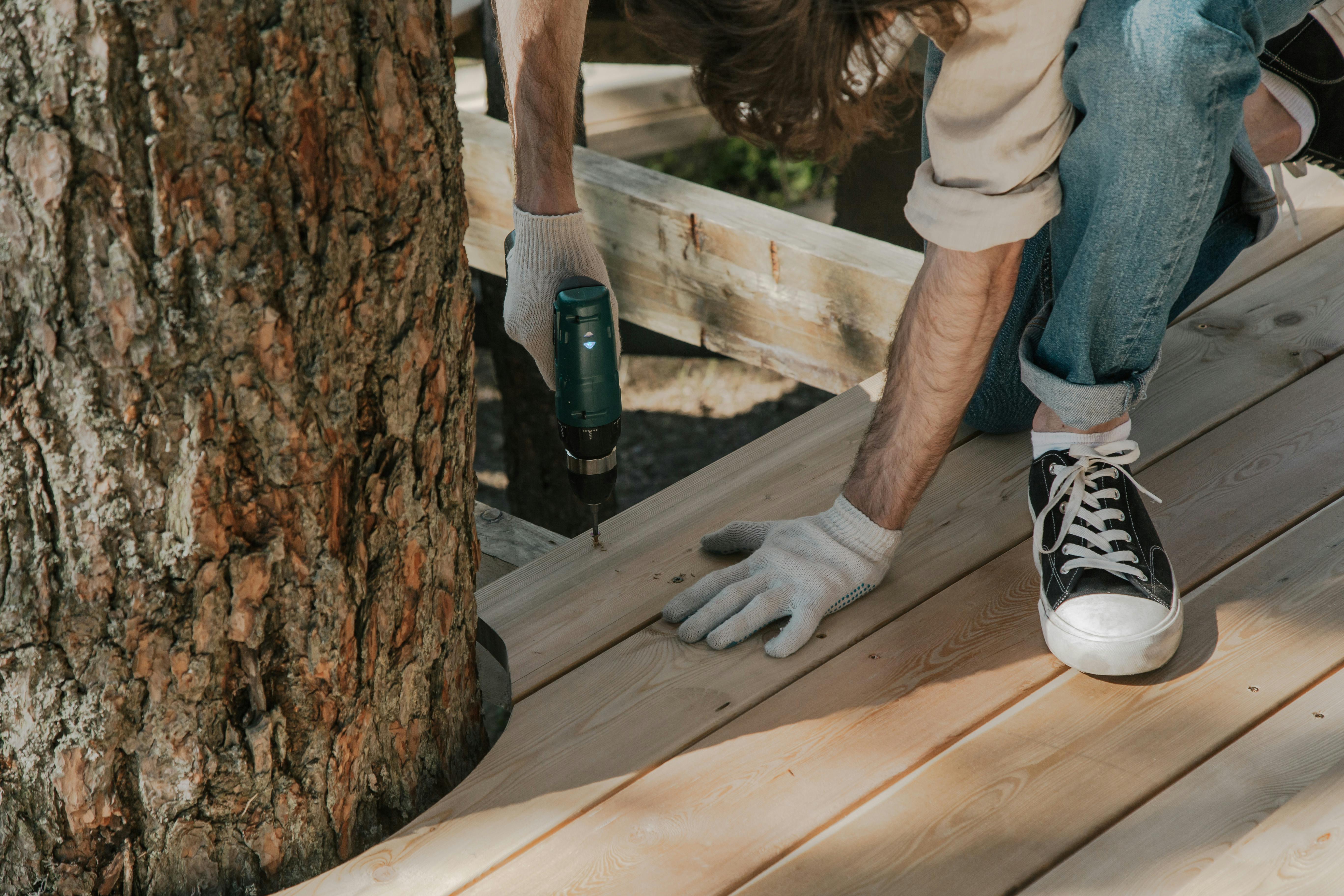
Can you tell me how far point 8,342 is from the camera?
0.92 m

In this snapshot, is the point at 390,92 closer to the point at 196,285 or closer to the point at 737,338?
the point at 196,285

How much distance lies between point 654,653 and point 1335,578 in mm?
842

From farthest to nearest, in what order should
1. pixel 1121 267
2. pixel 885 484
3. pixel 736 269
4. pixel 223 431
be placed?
pixel 736 269 → pixel 885 484 → pixel 1121 267 → pixel 223 431

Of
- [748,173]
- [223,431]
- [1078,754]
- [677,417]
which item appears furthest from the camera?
[748,173]

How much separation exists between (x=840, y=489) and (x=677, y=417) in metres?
3.26

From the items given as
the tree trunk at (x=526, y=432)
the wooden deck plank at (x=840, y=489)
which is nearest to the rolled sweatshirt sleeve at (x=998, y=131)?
the wooden deck plank at (x=840, y=489)

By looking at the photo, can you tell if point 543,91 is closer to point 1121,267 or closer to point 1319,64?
point 1121,267

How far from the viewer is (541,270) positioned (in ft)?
5.22

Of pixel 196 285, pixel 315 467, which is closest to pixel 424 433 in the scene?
pixel 315 467

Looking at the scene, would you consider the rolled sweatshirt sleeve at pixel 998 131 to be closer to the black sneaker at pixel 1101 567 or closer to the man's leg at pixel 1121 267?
the man's leg at pixel 1121 267

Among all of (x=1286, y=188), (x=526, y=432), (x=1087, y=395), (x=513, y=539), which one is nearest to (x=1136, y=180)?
(x=1087, y=395)

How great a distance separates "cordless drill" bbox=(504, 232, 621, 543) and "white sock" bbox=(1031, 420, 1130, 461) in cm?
57

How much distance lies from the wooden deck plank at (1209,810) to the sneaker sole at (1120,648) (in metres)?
0.12

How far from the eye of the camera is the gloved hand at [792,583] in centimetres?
142
